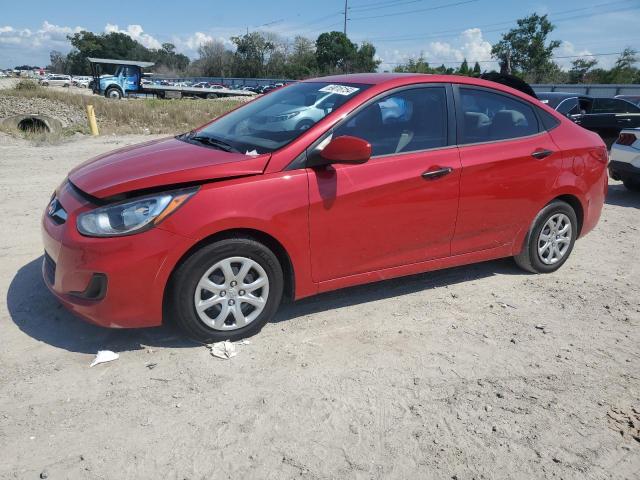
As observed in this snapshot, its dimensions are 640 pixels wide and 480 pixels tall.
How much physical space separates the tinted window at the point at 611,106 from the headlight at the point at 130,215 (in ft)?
44.0

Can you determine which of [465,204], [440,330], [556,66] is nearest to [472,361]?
[440,330]

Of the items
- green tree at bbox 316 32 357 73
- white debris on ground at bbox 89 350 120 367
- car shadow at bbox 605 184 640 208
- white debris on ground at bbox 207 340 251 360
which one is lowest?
car shadow at bbox 605 184 640 208

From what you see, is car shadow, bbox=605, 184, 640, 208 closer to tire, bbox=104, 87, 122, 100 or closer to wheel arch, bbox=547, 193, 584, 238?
wheel arch, bbox=547, 193, 584, 238

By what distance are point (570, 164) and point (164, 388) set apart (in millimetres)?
3839

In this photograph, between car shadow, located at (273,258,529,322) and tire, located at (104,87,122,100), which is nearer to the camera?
car shadow, located at (273,258,529,322)

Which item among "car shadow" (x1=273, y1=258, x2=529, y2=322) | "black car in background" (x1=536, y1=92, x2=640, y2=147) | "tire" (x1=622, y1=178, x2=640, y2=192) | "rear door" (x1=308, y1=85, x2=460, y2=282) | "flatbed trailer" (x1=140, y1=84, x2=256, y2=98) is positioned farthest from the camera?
"flatbed trailer" (x1=140, y1=84, x2=256, y2=98)

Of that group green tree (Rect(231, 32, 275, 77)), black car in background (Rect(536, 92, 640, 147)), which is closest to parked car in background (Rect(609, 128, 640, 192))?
black car in background (Rect(536, 92, 640, 147))

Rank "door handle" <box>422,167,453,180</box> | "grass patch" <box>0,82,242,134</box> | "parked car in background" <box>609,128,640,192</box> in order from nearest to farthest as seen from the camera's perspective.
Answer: "door handle" <box>422,167,453,180</box> < "parked car in background" <box>609,128,640,192</box> < "grass patch" <box>0,82,242,134</box>

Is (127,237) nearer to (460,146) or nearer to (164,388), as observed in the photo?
(164,388)

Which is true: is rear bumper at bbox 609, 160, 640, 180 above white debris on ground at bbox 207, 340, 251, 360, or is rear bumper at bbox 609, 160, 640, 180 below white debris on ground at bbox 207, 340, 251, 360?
above

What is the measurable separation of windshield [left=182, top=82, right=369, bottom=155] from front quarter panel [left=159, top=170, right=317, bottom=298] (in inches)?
12.9

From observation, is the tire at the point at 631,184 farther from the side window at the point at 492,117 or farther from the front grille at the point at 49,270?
the front grille at the point at 49,270

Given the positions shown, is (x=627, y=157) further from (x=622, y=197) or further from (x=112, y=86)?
(x=112, y=86)

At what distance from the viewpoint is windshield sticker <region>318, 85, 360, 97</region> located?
3.84 m
